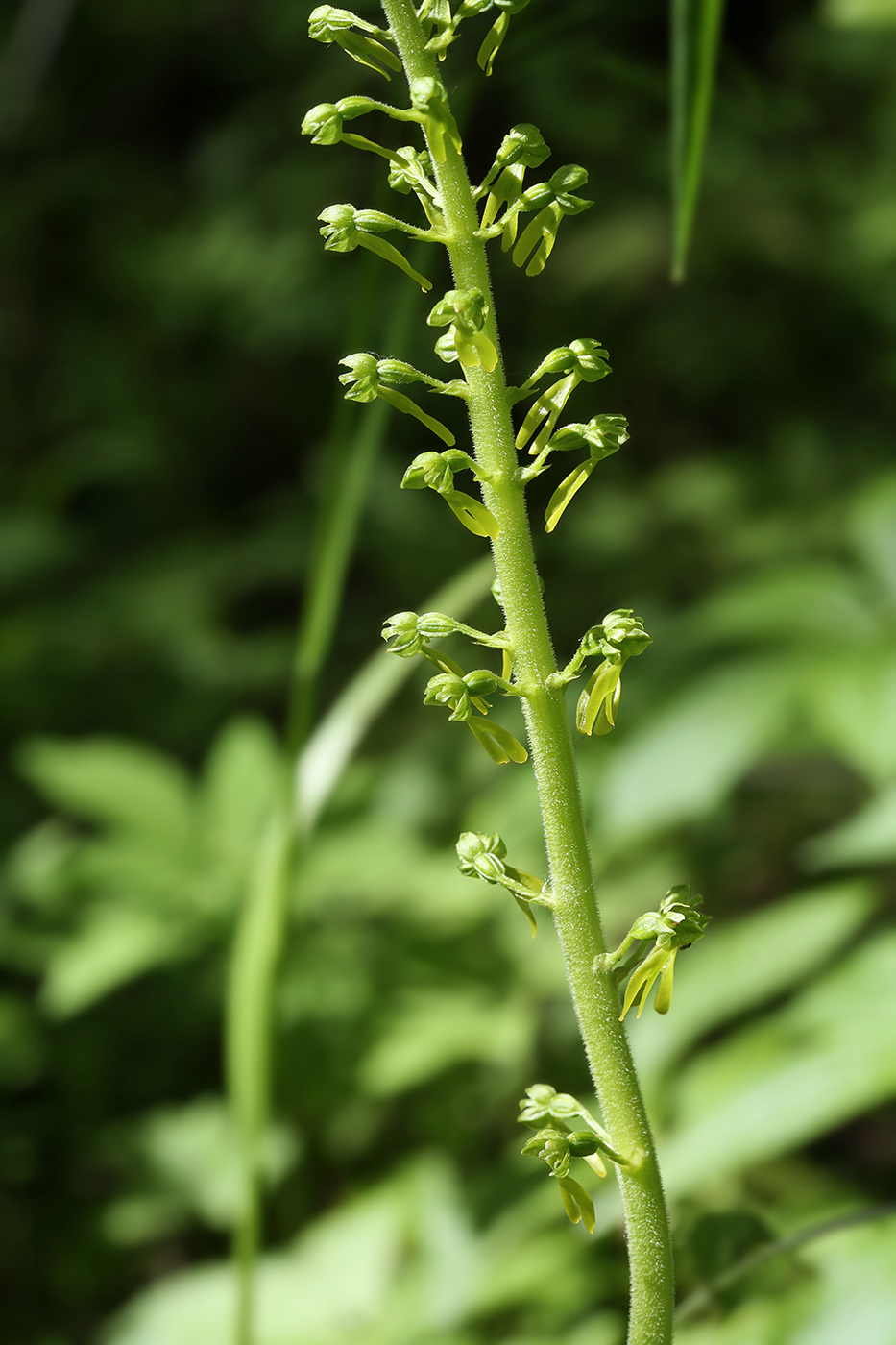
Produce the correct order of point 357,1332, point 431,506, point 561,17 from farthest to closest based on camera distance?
point 431,506 → point 357,1332 → point 561,17

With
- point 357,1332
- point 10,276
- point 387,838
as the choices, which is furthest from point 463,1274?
point 10,276

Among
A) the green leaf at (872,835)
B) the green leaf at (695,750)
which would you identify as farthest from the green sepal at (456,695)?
the green leaf at (695,750)

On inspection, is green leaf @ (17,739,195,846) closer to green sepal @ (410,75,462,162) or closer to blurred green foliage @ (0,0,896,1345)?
blurred green foliage @ (0,0,896,1345)

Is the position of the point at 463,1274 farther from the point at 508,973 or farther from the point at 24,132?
the point at 24,132

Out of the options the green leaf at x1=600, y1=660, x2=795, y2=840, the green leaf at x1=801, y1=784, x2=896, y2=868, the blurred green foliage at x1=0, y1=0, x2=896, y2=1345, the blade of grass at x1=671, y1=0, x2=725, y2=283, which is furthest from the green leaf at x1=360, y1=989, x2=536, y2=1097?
the blade of grass at x1=671, y1=0, x2=725, y2=283

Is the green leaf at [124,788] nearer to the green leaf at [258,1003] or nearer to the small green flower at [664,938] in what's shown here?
the green leaf at [258,1003]
